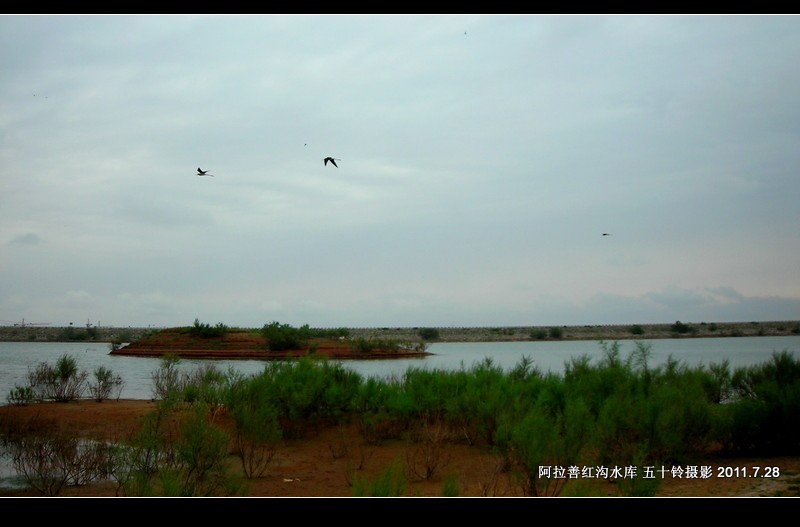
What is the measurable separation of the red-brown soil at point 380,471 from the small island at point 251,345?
2793 cm

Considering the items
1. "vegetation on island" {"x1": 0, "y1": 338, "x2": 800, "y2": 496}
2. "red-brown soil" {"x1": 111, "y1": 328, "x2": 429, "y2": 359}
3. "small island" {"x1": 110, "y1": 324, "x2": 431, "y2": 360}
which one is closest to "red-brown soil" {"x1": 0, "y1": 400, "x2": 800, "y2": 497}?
"vegetation on island" {"x1": 0, "y1": 338, "x2": 800, "y2": 496}

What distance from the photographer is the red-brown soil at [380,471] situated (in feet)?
29.1

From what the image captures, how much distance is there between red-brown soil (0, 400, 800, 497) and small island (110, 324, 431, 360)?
27.9 metres

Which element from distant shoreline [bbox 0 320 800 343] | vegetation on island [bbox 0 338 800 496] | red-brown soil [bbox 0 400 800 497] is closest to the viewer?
vegetation on island [bbox 0 338 800 496]

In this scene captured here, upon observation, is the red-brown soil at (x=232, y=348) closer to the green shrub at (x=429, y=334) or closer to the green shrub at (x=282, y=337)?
the green shrub at (x=282, y=337)

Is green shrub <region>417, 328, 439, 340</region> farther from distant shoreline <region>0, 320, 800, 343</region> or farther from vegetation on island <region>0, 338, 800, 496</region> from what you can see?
vegetation on island <region>0, 338, 800, 496</region>

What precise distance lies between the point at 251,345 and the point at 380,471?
38316 mm

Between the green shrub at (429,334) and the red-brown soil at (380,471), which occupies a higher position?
the red-brown soil at (380,471)

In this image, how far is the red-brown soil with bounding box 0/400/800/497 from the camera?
8859mm

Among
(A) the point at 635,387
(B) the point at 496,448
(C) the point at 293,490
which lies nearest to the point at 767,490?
(B) the point at 496,448

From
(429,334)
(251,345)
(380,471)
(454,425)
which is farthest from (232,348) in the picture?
(429,334)

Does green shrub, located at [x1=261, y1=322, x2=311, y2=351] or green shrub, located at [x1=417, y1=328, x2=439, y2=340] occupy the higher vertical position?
green shrub, located at [x1=261, y1=322, x2=311, y2=351]

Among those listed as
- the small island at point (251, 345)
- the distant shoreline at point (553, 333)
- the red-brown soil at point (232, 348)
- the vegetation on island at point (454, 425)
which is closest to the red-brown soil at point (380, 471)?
the vegetation on island at point (454, 425)
